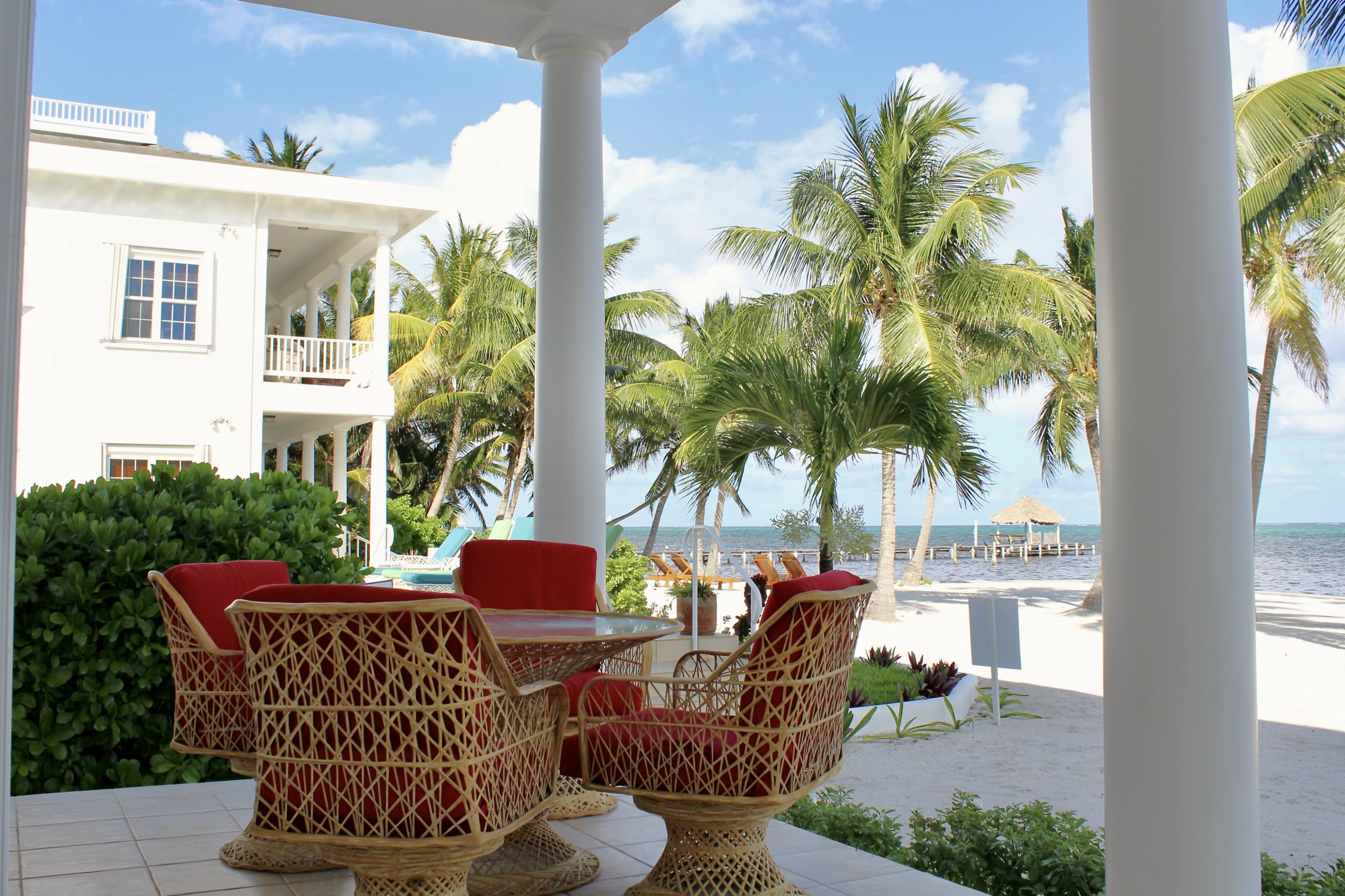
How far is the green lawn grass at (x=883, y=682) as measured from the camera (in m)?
7.97

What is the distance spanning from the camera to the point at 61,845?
3.45 meters

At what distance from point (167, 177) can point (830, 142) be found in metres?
52.1

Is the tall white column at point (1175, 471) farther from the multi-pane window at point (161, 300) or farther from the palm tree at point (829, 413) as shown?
the multi-pane window at point (161, 300)

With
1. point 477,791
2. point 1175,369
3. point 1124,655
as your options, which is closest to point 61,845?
point 477,791

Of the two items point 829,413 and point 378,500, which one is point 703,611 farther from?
point 378,500

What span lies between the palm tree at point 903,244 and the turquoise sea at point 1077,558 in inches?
390

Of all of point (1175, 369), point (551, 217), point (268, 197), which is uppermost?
point (268, 197)

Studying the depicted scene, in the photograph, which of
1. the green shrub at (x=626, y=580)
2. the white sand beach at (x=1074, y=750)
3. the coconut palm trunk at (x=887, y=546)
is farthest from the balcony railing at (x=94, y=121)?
the white sand beach at (x=1074, y=750)

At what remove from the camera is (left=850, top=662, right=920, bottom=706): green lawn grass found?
7.97 metres

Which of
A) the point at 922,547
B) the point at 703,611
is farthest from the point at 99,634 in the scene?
the point at 922,547

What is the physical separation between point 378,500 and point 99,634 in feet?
33.3

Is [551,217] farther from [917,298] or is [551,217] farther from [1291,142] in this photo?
[917,298]

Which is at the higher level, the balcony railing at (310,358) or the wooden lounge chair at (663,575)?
the balcony railing at (310,358)

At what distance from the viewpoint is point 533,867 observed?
320 centimetres
